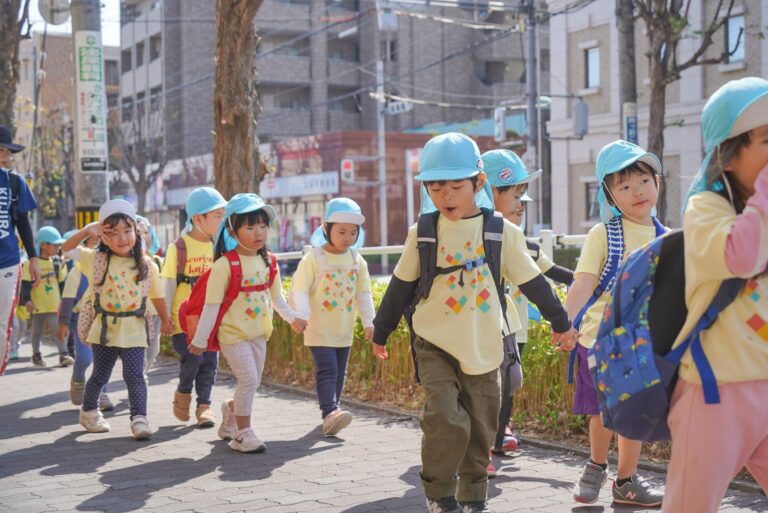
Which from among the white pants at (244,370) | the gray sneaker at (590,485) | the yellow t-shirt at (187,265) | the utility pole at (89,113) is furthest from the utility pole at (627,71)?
the gray sneaker at (590,485)

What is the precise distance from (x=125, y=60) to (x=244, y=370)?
61.5 m

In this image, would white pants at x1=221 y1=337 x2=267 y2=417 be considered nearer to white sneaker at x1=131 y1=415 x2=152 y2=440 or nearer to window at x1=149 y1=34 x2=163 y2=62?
white sneaker at x1=131 y1=415 x2=152 y2=440

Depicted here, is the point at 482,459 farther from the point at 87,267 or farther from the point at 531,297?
the point at 87,267

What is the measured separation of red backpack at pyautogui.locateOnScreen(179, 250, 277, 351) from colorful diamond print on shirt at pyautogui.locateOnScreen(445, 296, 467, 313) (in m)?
2.46

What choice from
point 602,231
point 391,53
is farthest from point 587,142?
point 602,231

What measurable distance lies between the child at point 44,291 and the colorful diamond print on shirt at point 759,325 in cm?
1060

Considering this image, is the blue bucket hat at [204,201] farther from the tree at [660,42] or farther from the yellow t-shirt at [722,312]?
the tree at [660,42]

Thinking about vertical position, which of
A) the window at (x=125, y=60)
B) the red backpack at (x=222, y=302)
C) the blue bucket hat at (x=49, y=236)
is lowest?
the red backpack at (x=222, y=302)

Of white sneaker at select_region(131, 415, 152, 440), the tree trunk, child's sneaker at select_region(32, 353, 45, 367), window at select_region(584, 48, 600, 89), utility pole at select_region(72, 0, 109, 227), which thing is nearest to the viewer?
white sneaker at select_region(131, 415, 152, 440)

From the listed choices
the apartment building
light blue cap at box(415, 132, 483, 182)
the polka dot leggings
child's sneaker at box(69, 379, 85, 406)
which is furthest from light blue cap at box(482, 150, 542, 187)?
the apartment building

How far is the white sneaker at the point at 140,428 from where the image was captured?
7.27 meters

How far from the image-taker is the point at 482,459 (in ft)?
16.0

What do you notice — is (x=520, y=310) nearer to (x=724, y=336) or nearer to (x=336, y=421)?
(x=336, y=421)

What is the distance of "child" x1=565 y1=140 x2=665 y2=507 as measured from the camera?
504cm
